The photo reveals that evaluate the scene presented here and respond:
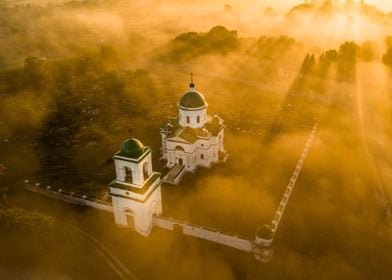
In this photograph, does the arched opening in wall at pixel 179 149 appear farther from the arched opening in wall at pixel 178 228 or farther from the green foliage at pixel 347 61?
the green foliage at pixel 347 61

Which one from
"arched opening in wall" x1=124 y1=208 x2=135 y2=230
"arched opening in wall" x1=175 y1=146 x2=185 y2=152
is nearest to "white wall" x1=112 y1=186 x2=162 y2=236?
"arched opening in wall" x1=124 y1=208 x2=135 y2=230

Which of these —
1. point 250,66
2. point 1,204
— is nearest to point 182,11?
point 250,66

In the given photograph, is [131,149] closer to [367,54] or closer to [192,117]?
[192,117]

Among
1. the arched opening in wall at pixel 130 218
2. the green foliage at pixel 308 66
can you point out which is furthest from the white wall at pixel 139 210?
the green foliage at pixel 308 66

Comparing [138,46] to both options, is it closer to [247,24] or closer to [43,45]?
[43,45]

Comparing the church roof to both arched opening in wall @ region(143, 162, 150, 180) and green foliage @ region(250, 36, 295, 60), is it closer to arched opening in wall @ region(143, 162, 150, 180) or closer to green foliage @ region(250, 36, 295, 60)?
arched opening in wall @ region(143, 162, 150, 180)
